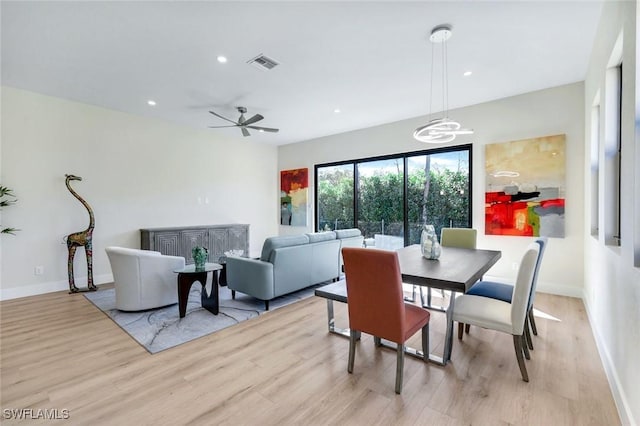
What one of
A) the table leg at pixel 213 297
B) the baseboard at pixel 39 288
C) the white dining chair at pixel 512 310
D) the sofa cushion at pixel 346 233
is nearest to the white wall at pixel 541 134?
the sofa cushion at pixel 346 233

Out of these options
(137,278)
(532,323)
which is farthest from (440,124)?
(137,278)

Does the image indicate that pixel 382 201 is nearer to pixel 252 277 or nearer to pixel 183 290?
pixel 252 277

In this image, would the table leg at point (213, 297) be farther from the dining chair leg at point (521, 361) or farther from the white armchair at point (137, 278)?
the dining chair leg at point (521, 361)

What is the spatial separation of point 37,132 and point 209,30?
3.50 metres

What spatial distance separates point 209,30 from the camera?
8.86 ft

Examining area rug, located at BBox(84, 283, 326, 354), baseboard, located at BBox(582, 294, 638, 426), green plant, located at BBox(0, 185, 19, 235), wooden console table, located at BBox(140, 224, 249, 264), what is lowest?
area rug, located at BBox(84, 283, 326, 354)

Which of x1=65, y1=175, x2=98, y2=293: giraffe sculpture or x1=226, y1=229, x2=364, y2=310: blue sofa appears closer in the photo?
x1=226, y1=229, x2=364, y2=310: blue sofa

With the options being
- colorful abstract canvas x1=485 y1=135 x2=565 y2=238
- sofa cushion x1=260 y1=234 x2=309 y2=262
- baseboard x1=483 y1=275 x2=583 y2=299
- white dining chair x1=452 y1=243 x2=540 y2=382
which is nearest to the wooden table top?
white dining chair x1=452 y1=243 x2=540 y2=382

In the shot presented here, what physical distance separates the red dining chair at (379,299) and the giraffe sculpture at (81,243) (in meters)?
4.28

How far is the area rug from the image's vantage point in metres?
2.79

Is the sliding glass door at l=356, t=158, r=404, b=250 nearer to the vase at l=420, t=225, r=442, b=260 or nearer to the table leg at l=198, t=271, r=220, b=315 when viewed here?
the vase at l=420, t=225, r=442, b=260

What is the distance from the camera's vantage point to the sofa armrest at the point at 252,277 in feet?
11.4

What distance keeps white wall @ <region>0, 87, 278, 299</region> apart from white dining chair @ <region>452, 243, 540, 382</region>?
532cm

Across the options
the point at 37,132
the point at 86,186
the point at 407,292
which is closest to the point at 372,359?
the point at 407,292
